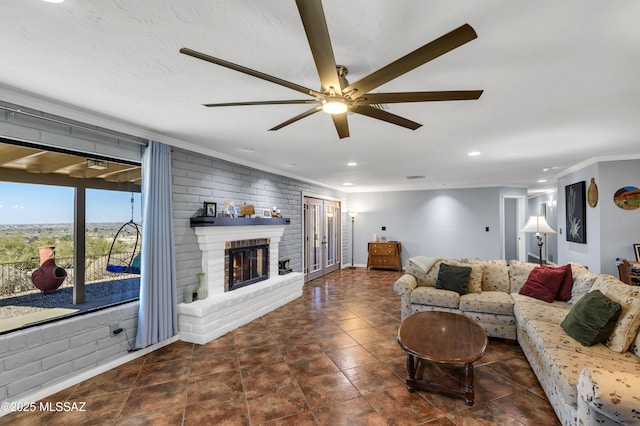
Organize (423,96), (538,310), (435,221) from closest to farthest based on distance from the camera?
1. (423,96)
2. (538,310)
3. (435,221)

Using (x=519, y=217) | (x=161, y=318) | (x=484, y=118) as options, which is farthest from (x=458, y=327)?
(x=519, y=217)

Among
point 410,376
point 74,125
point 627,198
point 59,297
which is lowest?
point 410,376

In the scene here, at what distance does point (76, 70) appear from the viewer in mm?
1848

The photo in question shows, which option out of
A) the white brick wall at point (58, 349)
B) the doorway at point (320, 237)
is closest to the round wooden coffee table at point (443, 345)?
the white brick wall at point (58, 349)

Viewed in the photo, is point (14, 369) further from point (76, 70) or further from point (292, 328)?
point (292, 328)

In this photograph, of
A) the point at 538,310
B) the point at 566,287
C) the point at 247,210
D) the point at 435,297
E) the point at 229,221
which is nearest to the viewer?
the point at 538,310

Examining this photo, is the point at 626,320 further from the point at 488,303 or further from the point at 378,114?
the point at 378,114

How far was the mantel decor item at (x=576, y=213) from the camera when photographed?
4.77 metres

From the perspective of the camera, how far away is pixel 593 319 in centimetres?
230

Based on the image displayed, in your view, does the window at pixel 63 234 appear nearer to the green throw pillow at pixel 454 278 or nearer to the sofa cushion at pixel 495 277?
the green throw pillow at pixel 454 278

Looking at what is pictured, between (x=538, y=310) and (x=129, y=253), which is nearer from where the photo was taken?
(x=538, y=310)

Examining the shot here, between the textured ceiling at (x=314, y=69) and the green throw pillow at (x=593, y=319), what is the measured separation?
1.63 m

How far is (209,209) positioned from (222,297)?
118 centimetres

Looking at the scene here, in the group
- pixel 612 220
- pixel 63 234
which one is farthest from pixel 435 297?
pixel 63 234
